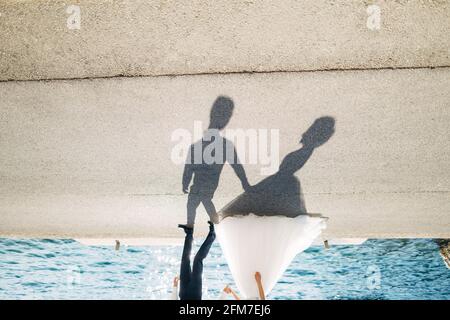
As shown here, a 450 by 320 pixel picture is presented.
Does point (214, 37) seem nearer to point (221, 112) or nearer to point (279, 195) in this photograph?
point (221, 112)

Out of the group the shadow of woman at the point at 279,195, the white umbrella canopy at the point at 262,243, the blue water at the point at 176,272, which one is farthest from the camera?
the blue water at the point at 176,272

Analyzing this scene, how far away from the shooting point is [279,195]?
3.94 m

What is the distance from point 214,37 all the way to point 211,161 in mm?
1575

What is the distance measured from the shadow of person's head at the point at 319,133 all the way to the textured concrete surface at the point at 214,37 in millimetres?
688

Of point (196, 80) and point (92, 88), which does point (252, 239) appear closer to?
point (196, 80)

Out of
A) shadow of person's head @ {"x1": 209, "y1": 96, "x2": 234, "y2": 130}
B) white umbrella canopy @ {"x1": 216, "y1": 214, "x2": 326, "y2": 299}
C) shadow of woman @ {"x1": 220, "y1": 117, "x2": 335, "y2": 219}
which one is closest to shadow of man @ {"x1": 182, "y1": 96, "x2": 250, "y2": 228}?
shadow of person's head @ {"x1": 209, "y1": 96, "x2": 234, "y2": 130}

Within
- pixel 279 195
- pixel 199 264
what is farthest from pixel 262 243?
pixel 199 264

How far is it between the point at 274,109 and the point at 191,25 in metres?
1.48

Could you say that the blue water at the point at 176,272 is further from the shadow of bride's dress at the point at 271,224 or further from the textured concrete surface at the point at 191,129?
the shadow of bride's dress at the point at 271,224

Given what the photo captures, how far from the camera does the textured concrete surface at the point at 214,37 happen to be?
3566mm

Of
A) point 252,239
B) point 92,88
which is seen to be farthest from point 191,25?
point 252,239

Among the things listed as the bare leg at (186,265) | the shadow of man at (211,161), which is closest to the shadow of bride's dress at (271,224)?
the shadow of man at (211,161)

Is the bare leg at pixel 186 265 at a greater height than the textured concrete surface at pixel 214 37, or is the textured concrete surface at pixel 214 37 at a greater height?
the textured concrete surface at pixel 214 37

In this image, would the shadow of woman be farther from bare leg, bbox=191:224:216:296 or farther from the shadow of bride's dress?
bare leg, bbox=191:224:216:296
